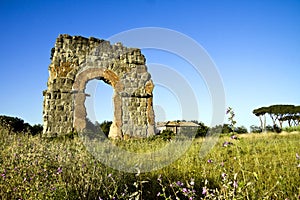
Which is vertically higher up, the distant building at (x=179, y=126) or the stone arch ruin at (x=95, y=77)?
the stone arch ruin at (x=95, y=77)

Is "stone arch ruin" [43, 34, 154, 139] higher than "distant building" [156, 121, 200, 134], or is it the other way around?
"stone arch ruin" [43, 34, 154, 139]

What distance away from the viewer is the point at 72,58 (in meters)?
11.8

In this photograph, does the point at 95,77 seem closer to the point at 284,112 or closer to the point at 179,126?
the point at 179,126

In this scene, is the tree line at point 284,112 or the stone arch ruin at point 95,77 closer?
the stone arch ruin at point 95,77

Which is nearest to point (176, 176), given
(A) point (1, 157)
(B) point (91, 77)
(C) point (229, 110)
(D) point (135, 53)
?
(C) point (229, 110)

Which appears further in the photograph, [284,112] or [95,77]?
[284,112]

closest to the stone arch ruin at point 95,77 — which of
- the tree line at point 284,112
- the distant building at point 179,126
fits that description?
the distant building at point 179,126

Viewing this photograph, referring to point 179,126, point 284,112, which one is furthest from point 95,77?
point 284,112

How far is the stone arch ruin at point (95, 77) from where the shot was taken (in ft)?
36.9

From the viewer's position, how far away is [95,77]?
12047 mm

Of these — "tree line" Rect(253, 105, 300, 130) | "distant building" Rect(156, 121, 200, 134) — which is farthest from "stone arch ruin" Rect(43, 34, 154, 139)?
"tree line" Rect(253, 105, 300, 130)

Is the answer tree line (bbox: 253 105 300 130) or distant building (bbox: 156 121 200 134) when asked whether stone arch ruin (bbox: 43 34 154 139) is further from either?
tree line (bbox: 253 105 300 130)

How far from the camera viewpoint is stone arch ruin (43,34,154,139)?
11250 millimetres

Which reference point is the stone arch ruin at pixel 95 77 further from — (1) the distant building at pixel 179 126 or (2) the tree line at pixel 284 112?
(2) the tree line at pixel 284 112
